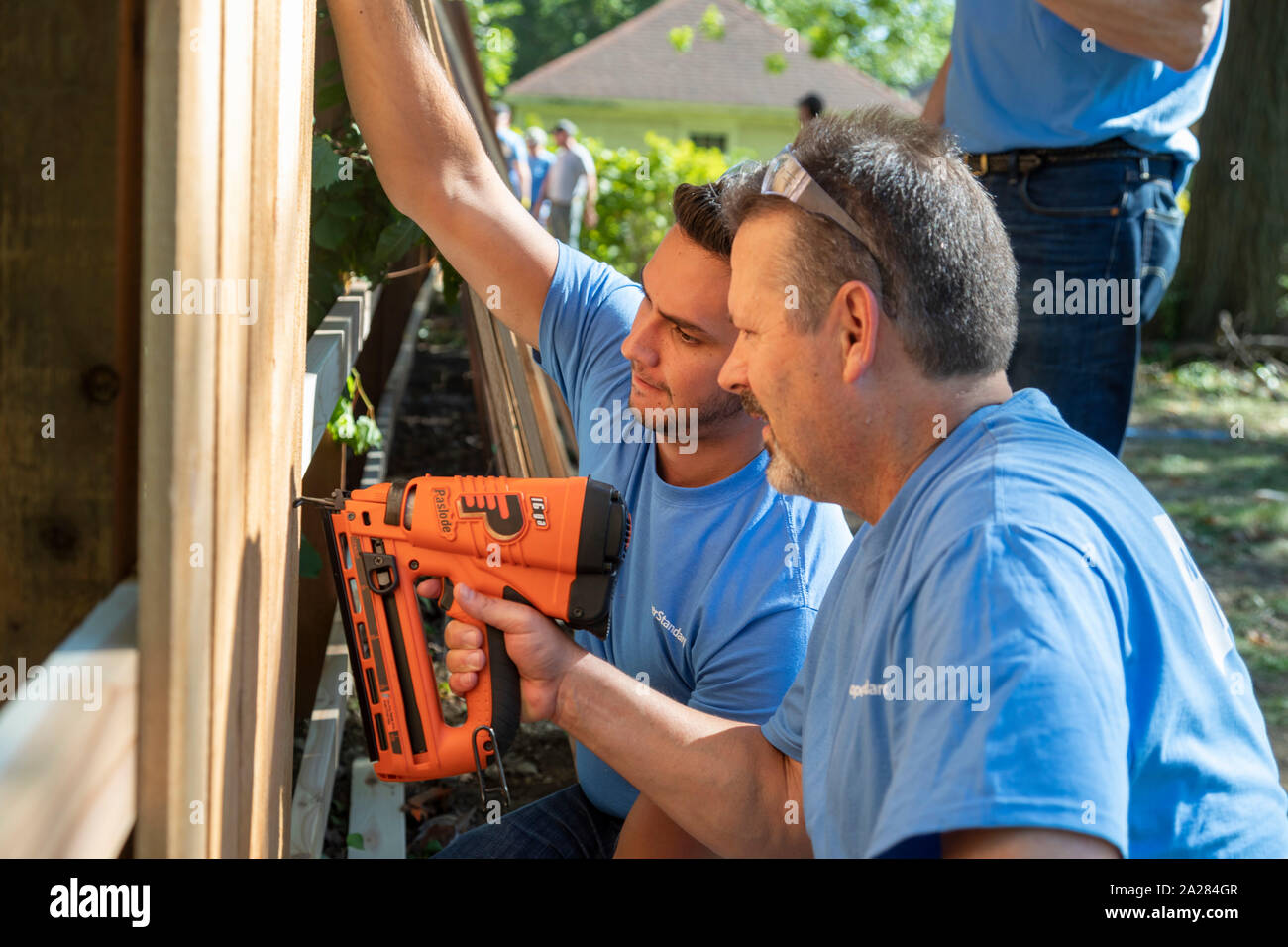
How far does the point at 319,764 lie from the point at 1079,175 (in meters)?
2.46

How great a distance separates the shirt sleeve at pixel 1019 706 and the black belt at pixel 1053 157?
2003 millimetres

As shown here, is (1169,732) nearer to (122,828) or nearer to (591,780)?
(122,828)

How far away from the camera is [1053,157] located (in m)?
3.12

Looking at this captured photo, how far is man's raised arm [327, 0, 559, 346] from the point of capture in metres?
2.20

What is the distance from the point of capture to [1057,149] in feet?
10.2

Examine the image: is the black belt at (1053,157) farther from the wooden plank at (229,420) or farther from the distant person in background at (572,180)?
the distant person in background at (572,180)

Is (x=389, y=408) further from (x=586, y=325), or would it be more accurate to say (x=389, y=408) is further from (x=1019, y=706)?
(x=1019, y=706)

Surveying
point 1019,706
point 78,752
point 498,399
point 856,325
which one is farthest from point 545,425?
point 78,752

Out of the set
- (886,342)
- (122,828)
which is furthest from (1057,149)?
(122,828)

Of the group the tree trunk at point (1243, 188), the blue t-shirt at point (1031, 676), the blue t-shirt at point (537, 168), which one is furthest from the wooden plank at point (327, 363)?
the blue t-shirt at point (537, 168)

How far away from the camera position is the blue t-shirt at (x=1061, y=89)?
9.81 ft
